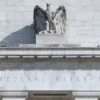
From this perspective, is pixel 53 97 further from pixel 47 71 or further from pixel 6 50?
pixel 6 50

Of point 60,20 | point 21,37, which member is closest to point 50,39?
point 60,20

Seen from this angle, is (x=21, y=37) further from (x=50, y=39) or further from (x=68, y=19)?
(x=68, y=19)

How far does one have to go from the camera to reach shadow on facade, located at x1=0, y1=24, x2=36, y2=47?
29703mm

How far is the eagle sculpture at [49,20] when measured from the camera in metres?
28.8

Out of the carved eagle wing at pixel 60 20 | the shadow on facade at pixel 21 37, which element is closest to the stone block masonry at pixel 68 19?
the shadow on facade at pixel 21 37

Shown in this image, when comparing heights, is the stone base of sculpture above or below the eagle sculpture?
below

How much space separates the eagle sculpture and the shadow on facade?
65 cm

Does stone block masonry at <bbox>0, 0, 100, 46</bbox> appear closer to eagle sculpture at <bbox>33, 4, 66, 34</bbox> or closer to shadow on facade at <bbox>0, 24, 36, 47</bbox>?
shadow on facade at <bbox>0, 24, 36, 47</bbox>

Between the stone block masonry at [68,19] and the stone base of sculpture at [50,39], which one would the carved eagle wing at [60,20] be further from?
the stone base of sculpture at [50,39]

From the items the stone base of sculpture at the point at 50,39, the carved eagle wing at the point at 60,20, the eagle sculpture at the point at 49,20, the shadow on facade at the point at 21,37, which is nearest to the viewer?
the stone base of sculpture at the point at 50,39

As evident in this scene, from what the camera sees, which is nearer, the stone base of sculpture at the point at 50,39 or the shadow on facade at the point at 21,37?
the stone base of sculpture at the point at 50,39

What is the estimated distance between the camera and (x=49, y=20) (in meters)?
28.9

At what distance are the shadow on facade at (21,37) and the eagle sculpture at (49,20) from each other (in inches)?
25.8

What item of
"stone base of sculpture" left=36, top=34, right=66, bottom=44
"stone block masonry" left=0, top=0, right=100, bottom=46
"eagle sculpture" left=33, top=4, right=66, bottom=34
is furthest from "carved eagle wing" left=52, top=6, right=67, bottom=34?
"stone base of sculpture" left=36, top=34, right=66, bottom=44
